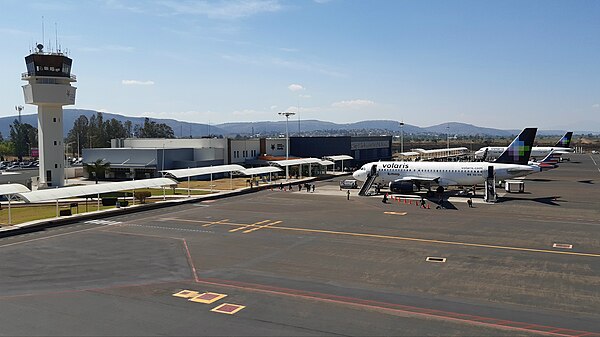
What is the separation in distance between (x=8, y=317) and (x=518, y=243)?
31.7 meters

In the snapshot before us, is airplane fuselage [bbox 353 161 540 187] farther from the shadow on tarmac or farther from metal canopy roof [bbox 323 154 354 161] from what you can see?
metal canopy roof [bbox 323 154 354 161]

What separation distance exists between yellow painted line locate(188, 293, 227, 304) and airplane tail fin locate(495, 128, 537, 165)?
5181 cm

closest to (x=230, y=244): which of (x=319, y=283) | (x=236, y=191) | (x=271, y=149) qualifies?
(x=319, y=283)

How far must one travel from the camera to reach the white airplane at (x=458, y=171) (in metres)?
61.5

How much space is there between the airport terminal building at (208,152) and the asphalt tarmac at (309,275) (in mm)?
47454

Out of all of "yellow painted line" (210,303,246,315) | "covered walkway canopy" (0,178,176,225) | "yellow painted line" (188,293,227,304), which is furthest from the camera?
"covered walkway canopy" (0,178,176,225)

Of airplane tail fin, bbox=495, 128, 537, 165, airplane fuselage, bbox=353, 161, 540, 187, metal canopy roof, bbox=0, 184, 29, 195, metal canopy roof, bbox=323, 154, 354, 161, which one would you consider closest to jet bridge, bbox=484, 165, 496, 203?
airplane fuselage, bbox=353, 161, 540, 187

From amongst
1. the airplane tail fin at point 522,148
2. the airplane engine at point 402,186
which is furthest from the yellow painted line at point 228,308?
the airplane tail fin at point 522,148

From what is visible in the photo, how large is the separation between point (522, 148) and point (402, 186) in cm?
1629

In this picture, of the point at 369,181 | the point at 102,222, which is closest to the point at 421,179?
the point at 369,181

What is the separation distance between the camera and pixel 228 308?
21.1 meters

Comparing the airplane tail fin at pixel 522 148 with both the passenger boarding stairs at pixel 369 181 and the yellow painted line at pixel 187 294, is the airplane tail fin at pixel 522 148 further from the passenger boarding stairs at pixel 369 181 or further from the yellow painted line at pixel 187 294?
the yellow painted line at pixel 187 294

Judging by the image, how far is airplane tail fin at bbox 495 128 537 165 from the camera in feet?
203

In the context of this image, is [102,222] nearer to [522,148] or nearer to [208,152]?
[522,148]
